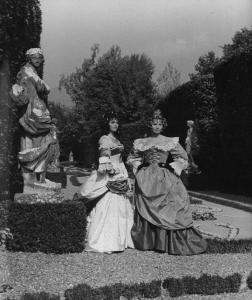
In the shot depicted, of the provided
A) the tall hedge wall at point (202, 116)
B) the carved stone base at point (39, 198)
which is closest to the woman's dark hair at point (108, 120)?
the carved stone base at point (39, 198)

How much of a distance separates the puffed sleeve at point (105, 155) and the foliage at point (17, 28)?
2383 mm

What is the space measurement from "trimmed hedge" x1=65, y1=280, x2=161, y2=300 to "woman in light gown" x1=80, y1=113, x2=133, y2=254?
0.76 meters

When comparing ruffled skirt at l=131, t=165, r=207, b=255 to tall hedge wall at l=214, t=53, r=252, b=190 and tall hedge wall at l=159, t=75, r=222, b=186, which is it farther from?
tall hedge wall at l=159, t=75, r=222, b=186

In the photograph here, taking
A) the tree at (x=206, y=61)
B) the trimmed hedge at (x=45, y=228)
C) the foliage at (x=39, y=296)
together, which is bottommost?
the foliage at (x=39, y=296)

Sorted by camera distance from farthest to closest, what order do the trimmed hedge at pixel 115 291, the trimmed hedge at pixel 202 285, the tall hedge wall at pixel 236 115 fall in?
the tall hedge wall at pixel 236 115 < the trimmed hedge at pixel 202 285 < the trimmed hedge at pixel 115 291

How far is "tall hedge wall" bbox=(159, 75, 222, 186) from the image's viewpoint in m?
14.4

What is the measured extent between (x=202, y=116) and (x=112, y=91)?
38.9ft

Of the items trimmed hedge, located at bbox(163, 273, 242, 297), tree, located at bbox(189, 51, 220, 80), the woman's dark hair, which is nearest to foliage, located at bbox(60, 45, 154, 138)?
tree, located at bbox(189, 51, 220, 80)

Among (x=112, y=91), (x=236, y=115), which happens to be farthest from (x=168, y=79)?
(x=236, y=115)

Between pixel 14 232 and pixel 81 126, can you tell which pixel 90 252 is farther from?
pixel 81 126

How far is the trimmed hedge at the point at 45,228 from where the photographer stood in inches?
168

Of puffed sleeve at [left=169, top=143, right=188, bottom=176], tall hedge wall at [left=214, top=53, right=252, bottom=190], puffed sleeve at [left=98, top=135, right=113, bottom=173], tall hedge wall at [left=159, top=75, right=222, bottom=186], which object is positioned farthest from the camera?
tall hedge wall at [left=159, top=75, right=222, bottom=186]

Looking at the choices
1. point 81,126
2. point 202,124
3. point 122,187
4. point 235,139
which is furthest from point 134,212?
point 81,126

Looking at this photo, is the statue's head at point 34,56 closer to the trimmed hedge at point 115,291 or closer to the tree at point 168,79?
the trimmed hedge at point 115,291
